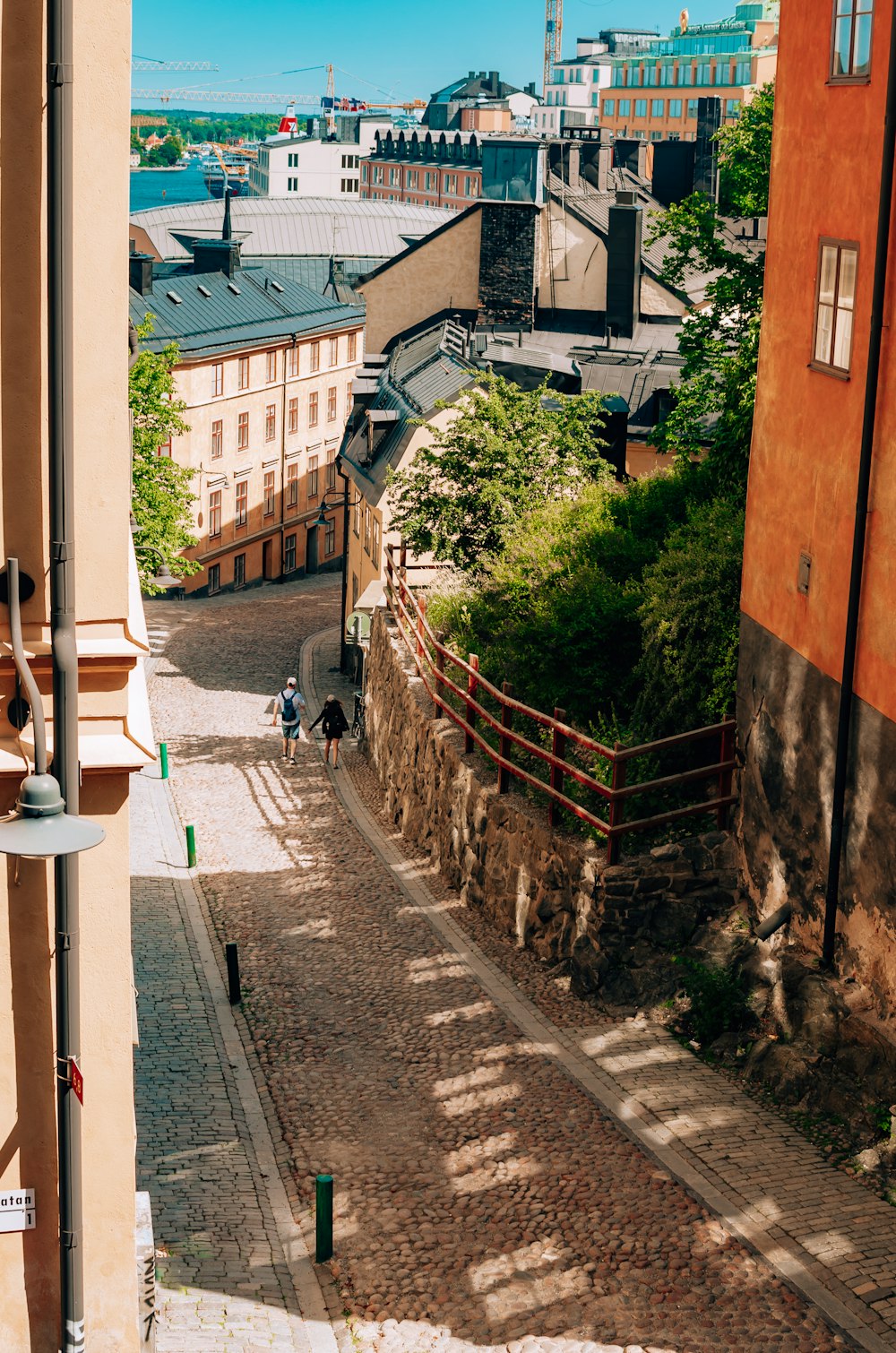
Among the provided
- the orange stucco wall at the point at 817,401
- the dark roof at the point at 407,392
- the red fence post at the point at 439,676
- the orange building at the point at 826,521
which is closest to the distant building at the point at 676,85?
the dark roof at the point at 407,392

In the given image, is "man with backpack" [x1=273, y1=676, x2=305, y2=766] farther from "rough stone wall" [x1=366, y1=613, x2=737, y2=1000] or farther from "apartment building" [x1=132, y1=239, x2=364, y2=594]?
"apartment building" [x1=132, y1=239, x2=364, y2=594]

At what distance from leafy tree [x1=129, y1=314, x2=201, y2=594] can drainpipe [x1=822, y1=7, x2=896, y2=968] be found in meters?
29.9

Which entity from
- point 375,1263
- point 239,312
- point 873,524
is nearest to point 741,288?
point 873,524

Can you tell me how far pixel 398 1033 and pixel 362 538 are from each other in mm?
28127

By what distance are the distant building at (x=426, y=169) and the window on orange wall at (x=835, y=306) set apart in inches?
4760

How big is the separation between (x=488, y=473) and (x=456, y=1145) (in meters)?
16.6

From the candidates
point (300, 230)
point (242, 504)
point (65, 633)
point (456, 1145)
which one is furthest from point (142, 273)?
point (65, 633)

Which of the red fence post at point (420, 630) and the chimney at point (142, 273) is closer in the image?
the red fence post at point (420, 630)

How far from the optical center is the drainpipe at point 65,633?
25.5 ft

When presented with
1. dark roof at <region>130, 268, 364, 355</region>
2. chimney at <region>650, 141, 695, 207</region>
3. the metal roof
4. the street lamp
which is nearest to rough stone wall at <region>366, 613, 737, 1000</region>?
the street lamp

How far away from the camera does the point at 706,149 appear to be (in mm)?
73188

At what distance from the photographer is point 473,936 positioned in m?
18.6

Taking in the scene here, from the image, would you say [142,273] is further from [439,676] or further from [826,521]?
[826,521]

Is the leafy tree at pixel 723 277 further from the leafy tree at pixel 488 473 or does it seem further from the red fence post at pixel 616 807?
the red fence post at pixel 616 807
